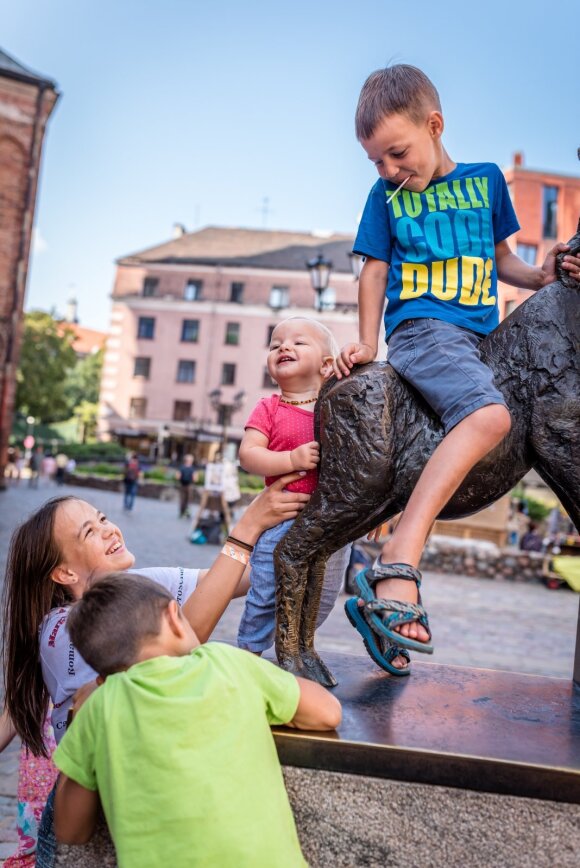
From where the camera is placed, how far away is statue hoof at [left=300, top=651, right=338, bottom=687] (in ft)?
6.59

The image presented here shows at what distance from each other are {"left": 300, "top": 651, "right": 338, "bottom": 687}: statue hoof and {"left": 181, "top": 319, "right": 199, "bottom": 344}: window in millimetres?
39417

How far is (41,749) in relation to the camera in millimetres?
2053

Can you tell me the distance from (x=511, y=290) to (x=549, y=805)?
1.79m

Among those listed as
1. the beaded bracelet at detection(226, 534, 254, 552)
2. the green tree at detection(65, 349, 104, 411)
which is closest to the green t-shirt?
the beaded bracelet at detection(226, 534, 254, 552)

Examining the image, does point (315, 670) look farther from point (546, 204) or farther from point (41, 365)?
point (41, 365)

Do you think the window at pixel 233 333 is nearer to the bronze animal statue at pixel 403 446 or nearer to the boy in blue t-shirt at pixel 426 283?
the boy in blue t-shirt at pixel 426 283

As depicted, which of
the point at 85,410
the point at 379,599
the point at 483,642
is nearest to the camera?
the point at 379,599

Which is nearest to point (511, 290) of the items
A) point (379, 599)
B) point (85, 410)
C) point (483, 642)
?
point (379, 599)

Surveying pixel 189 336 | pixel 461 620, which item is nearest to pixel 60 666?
pixel 461 620

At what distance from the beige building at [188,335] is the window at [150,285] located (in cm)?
6

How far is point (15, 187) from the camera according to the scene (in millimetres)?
21938

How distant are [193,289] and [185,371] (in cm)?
465

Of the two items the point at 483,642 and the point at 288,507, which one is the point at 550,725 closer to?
the point at 288,507

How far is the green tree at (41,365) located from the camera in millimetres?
38531
